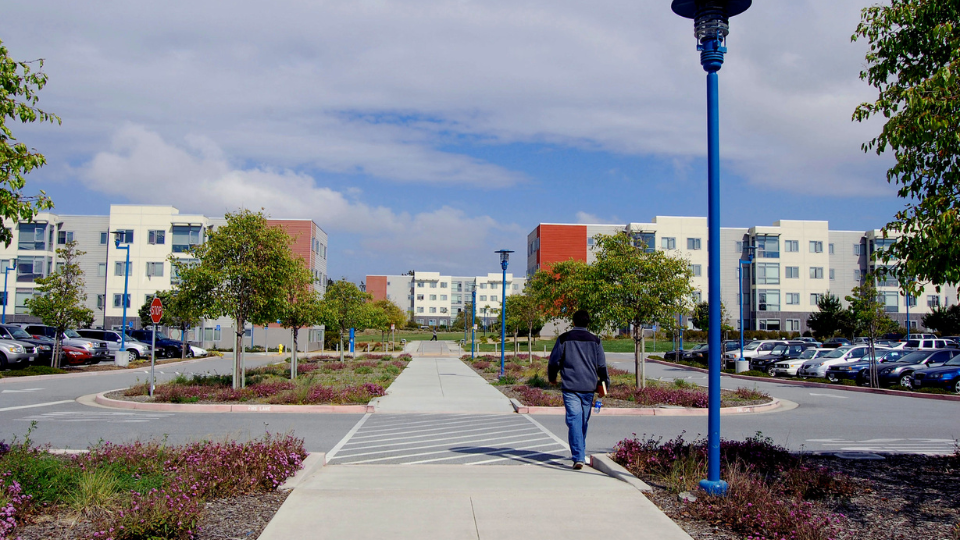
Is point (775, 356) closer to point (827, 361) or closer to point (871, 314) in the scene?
point (827, 361)

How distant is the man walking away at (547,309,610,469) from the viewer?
27.5 ft

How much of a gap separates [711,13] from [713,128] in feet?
3.70

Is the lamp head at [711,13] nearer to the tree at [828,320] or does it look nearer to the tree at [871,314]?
the tree at [871,314]

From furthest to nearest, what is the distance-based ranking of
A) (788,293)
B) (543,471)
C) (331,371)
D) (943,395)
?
(788,293)
(331,371)
(943,395)
(543,471)

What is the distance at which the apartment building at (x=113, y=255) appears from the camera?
59.5 metres

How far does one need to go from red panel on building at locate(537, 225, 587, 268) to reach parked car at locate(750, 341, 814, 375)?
44987mm

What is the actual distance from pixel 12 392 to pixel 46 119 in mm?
16809

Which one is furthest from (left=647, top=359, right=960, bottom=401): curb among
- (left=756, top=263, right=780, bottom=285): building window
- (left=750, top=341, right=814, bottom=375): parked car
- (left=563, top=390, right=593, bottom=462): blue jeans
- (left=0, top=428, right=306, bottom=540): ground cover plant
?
(left=756, top=263, right=780, bottom=285): building window

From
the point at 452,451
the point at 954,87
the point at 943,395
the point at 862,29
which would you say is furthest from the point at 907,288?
the point at 943,395

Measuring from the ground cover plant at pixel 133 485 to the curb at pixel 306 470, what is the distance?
0.22 ft

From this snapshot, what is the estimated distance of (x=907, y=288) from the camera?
22.9 feet

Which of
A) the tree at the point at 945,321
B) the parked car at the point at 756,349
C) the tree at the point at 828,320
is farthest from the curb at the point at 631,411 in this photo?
the tree at the point at 945,321

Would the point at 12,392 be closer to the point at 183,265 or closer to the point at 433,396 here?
the point at 183,265

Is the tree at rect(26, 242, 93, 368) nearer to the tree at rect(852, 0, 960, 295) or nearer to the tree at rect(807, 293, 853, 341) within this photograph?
the tree at rect(852, 0, 960, 295)
